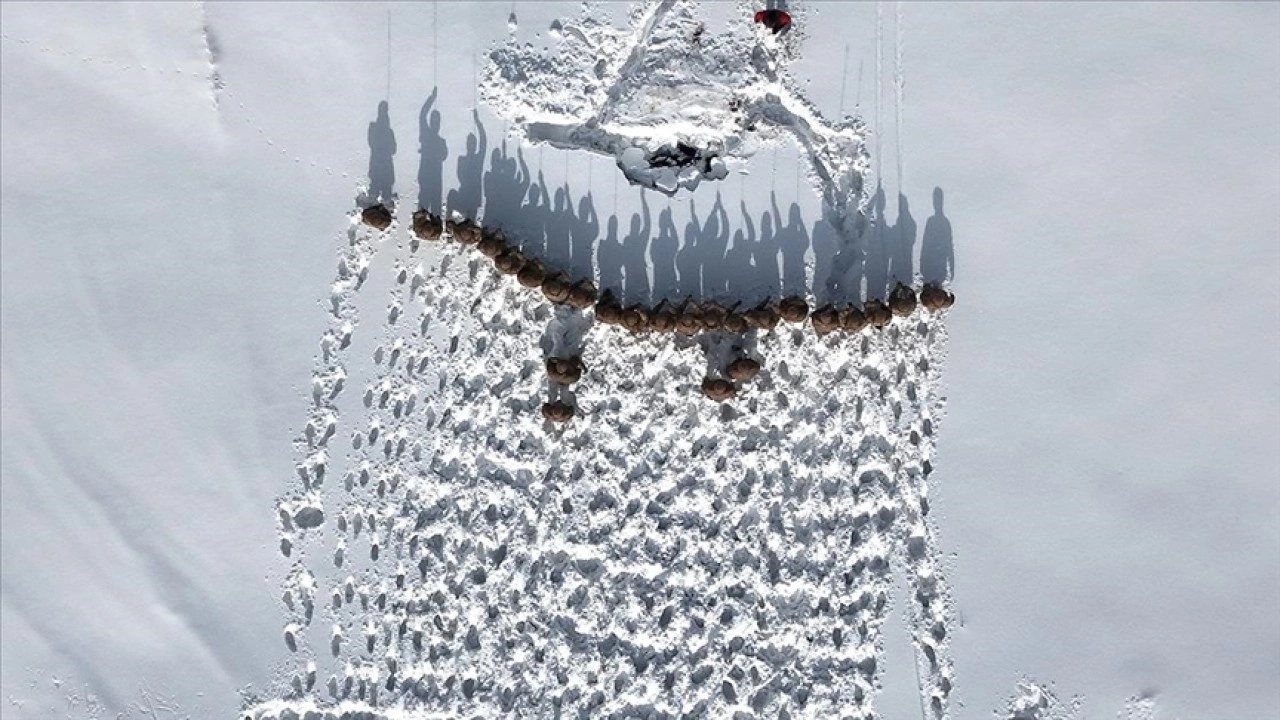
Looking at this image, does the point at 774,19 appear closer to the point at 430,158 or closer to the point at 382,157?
the point at 430,158

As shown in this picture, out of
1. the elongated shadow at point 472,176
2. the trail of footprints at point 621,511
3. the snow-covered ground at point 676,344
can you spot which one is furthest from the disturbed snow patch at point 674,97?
the trail of footprints at point 621,511

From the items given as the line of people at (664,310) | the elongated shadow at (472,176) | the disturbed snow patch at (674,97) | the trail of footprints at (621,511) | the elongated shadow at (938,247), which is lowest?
the trail of footprints at (621,511)

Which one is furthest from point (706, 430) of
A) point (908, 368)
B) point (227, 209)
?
point (227, 209)

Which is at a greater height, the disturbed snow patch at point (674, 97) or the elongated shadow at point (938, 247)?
the disturbed snow patch at point (674, 97)

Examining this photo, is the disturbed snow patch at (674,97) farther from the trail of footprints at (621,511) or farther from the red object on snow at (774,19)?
the trail of footprints at (621,511)

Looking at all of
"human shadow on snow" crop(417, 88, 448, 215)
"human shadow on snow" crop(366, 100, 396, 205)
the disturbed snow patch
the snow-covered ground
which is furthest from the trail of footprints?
the disturbed snow patch

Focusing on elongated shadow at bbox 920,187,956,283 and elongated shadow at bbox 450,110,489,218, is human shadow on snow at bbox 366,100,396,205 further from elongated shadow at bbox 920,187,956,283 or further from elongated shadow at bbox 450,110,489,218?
elongated shadow at bbox 920,187,956,283
